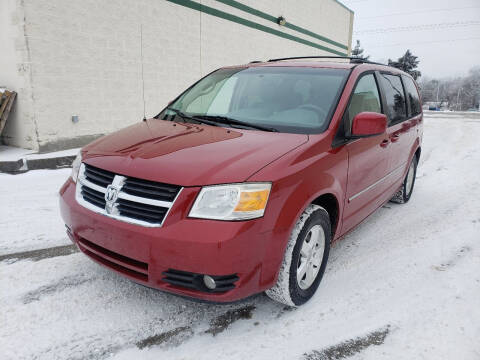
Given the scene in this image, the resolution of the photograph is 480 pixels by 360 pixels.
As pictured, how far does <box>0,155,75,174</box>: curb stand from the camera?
5812 mm

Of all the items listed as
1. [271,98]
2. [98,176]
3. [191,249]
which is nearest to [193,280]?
[191,249]

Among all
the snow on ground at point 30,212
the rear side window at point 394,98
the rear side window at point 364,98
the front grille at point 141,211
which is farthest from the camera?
the rear side window at point 394,98

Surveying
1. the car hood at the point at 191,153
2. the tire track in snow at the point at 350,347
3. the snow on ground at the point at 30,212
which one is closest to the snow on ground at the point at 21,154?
the snow on ground at the point at 30,212

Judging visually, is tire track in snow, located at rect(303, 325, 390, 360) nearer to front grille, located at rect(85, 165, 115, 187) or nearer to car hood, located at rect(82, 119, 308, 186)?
car hood, located at rect(82, 119, 308, 186)

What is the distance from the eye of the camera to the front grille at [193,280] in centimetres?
208

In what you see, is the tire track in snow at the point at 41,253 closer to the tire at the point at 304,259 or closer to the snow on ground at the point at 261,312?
the snow on ground at the point at 261,312

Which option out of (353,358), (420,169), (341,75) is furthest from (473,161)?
(353,358)

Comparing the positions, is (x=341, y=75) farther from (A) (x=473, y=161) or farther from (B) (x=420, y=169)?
(A) (x=473, y=161)

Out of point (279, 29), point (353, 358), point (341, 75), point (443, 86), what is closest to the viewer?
point (353, 358)

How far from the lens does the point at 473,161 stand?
7.79 m

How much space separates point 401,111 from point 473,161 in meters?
4.73

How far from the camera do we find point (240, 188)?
6.86ft

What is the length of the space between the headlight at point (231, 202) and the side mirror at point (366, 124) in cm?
111

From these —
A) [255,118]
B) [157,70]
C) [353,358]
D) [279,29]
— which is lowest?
[353,358]
